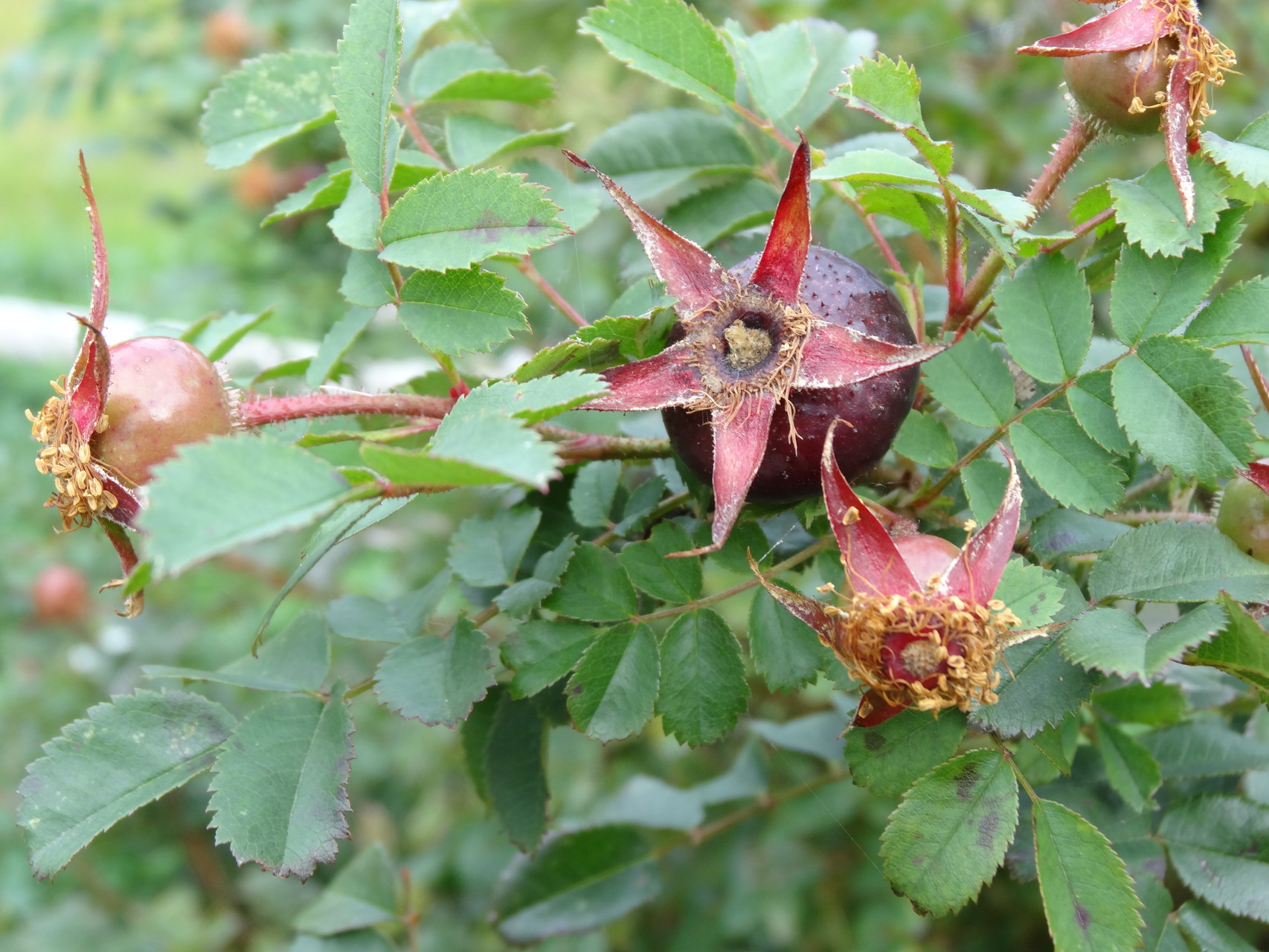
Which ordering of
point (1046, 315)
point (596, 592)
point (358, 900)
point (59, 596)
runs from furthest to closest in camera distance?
point (59, 596), point (358, 900), point (596, 592), point (1046, 315)

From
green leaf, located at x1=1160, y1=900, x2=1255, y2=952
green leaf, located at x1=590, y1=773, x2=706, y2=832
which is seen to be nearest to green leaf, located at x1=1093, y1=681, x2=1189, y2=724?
green leaf, located at x1=1160, y1=900, x2=1255, y2=952

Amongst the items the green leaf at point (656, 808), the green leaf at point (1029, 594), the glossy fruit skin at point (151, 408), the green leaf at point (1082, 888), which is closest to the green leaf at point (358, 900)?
the green leaf at point (656, 808)

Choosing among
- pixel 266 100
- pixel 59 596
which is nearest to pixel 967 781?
pixel 266 100

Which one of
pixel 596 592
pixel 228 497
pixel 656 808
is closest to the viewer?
A: pixel 228 497

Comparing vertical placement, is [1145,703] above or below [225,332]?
below

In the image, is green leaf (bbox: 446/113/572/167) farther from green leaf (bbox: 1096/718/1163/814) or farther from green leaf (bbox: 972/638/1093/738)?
green leaf (bbox: 1096/718/1163/814)

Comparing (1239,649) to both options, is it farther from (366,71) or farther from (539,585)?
(366,71)

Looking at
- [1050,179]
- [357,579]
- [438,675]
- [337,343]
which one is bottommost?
[357,579]
